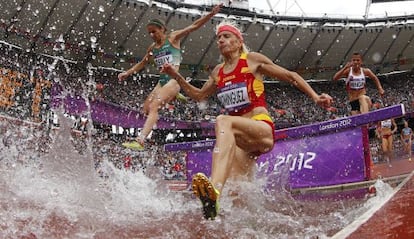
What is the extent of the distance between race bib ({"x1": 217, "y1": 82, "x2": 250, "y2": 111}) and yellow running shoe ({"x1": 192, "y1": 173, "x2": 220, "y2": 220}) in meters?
1.23

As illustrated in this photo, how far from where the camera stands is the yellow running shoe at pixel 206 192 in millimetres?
2842

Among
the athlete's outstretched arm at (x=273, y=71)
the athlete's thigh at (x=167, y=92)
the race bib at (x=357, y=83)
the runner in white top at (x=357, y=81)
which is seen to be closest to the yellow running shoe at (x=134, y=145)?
the athlete's thigh at (x=167, y=92)

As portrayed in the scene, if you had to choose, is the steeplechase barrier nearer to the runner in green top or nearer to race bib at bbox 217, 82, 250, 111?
the runner in green top

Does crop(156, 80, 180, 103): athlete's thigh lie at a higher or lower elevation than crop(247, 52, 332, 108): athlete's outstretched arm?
higher

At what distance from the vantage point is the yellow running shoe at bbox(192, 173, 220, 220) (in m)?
2.84

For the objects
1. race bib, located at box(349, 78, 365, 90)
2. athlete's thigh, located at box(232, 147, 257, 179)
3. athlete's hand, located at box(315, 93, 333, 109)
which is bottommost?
athlete's thigh, located at box(232, 147, 257, 179)

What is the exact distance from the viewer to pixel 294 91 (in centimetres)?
Answer: 2883

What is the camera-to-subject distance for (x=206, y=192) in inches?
113

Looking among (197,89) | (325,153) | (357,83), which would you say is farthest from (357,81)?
(197,89)

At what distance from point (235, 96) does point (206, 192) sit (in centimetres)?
130

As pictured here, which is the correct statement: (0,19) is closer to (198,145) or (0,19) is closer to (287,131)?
(198,145)

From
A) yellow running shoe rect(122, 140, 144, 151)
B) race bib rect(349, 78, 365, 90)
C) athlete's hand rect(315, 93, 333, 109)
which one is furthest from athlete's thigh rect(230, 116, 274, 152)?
race bib rect(349, 78, 365, 90)

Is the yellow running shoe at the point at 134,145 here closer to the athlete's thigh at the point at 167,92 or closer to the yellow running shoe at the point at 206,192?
the athlete's thigh at the point at 167,92

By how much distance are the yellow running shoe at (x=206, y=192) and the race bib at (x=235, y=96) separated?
1.23 metres
